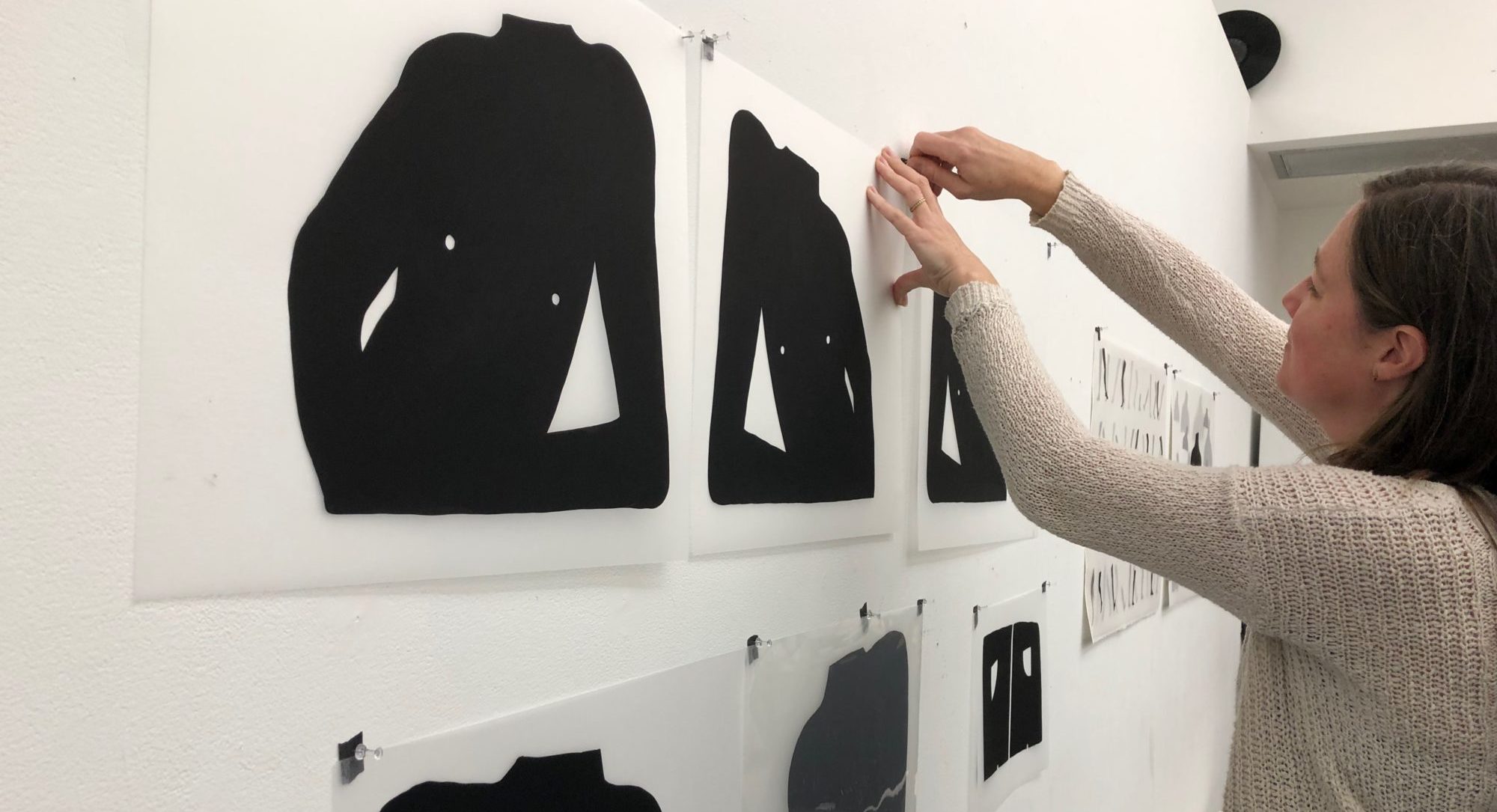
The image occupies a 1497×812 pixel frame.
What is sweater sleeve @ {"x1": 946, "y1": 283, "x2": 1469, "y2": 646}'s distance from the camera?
72cm

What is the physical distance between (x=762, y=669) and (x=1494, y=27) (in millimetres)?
3474

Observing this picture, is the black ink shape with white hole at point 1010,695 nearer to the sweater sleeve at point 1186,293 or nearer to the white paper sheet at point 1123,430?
the white paper sheet at point 1123,430

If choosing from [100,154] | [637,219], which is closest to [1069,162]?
[637,219]

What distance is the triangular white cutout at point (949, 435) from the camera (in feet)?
3.84

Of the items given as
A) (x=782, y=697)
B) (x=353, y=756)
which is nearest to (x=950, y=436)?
(x=782, y=697)

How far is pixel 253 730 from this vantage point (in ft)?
→ 1.59

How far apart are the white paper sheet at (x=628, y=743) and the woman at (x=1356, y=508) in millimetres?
329

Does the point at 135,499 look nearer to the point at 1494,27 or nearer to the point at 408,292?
the point at 408,292

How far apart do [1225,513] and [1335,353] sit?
0.19 metres

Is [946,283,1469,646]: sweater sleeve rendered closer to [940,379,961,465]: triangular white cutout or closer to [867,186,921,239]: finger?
[867,186,921,239]: finger

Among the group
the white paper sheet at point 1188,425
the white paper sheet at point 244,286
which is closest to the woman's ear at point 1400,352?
the white paper sheet at point 244,286

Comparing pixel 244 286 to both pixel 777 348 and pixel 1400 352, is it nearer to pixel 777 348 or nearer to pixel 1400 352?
pixel 777 348

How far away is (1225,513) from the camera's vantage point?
0.76 meters

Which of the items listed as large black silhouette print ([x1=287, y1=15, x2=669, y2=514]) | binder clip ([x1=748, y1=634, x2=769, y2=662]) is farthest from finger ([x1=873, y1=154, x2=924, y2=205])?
binder clip ([x1=748, y1=634, x2=769, y2=662])
